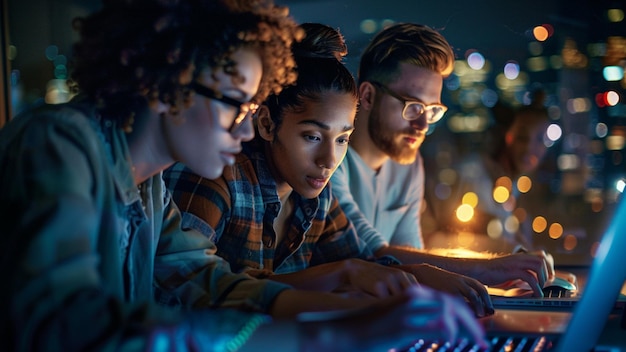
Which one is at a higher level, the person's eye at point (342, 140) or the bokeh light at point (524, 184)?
the person's eye at point (342, 140)

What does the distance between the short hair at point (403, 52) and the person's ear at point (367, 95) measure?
0.06 ft

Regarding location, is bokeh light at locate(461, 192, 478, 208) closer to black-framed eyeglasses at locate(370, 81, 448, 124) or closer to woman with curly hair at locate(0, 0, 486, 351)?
black-framed eyeglasses at locate(370, 81, 448, 124)

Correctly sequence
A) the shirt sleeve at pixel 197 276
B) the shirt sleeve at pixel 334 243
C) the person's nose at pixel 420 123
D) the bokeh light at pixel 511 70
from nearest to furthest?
the shirt sleeve at pixel 197 276, the shirt sleeve at pixel 334 243, the person's nose at pixel 420 123, the bokeh light at pixel 511 70

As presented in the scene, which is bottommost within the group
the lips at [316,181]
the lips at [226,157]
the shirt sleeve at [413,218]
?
the shirt sleeve at [413,218]

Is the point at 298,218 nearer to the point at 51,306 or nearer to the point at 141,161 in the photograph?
the point at 141,161

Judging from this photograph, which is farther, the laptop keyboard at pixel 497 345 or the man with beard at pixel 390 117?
the man with beard at pixel 390 117

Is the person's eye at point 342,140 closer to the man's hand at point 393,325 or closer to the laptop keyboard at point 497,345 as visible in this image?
the laptop keyboard at point 497,345

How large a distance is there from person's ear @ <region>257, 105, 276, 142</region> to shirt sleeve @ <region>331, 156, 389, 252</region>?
323mm

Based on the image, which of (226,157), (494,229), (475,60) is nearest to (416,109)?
(475,60)

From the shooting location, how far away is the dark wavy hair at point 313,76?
4.75 ft

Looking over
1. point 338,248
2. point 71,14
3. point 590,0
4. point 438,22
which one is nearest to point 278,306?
point 338,248

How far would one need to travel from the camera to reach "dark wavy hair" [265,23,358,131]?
1.45m

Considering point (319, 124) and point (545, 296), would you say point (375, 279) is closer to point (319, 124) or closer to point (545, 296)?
point (319, 124)

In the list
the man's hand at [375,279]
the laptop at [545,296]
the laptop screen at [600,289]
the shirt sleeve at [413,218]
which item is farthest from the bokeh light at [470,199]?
the laptop screen at [600,289]
